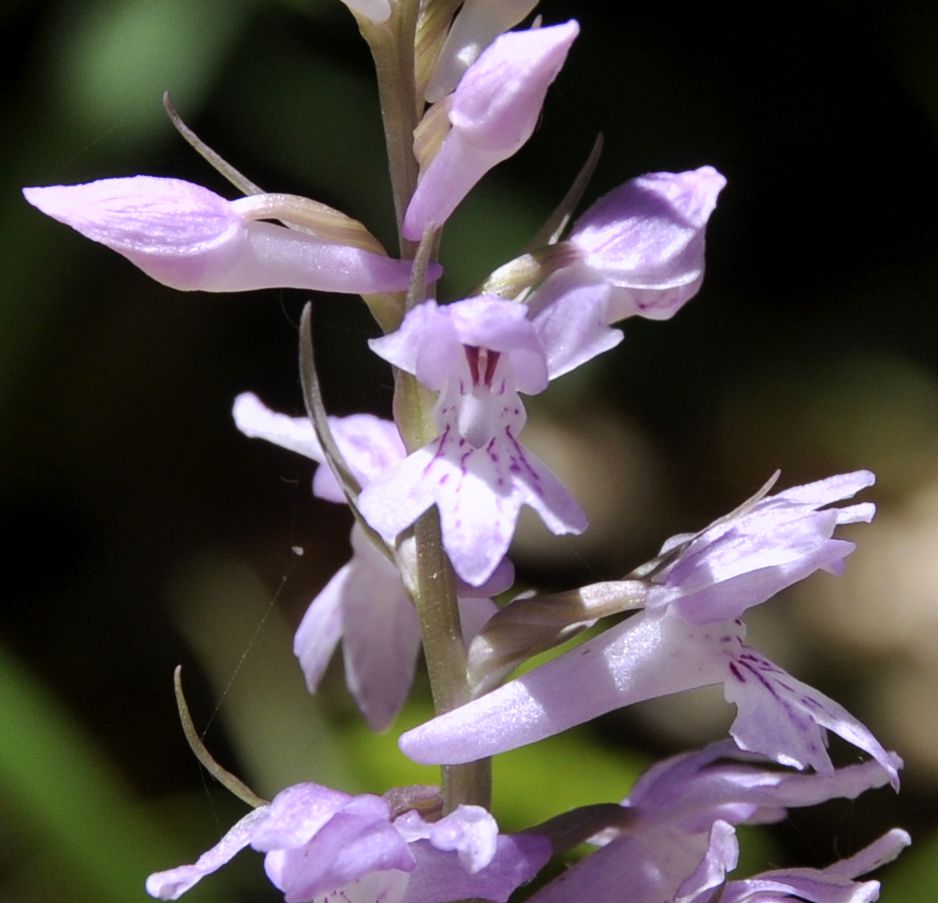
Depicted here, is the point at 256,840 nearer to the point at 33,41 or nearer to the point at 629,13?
the point at 33,41

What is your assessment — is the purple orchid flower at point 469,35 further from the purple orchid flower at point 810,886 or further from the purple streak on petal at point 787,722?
the purple orchid flower at point 810,886

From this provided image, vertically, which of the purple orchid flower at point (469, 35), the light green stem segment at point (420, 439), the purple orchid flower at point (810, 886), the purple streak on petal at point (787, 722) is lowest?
the purple orchid flower at point (810, 886)

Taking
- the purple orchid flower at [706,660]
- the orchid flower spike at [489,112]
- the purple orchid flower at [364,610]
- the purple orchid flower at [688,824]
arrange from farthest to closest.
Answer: the purple orchid flower at [364,610] < the purple orchid flower at [688,824] < the purple orchid flower at [706,660] < the orchid flower spike at [489,112]

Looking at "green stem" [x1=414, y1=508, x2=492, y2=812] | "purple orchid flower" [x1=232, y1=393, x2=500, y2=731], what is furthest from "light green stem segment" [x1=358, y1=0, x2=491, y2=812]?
"purple orchid flower" [x1=232, y1=393, x2=500, y2=731]

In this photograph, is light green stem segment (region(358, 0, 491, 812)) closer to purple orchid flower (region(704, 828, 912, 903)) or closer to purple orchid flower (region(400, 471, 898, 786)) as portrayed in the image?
purple orchid flower (region(400, 471, 898, 786))

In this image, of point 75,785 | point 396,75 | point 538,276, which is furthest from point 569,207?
point 75,785

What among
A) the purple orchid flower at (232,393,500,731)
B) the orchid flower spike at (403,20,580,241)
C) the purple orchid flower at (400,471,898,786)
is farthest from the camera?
the purple orchid flower at (232,393,500,731)

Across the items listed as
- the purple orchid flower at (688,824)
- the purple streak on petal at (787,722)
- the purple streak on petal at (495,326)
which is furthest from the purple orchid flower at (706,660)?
the purple streak on petal at (495,326)

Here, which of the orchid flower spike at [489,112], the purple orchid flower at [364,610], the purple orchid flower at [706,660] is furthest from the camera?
the purple orchid flower at [364,610]
